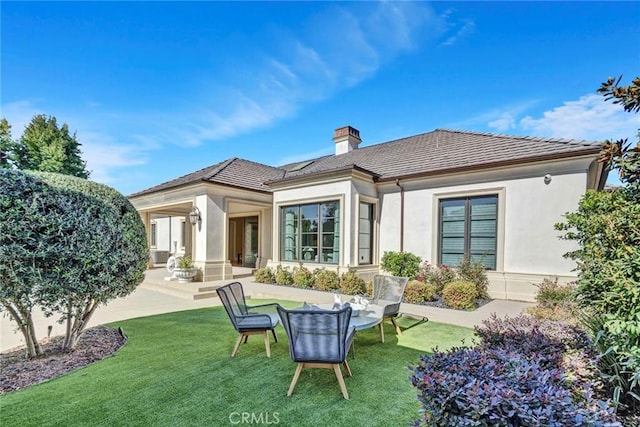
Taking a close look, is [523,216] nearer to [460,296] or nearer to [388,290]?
[460,296]

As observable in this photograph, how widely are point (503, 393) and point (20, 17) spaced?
9.68 meters

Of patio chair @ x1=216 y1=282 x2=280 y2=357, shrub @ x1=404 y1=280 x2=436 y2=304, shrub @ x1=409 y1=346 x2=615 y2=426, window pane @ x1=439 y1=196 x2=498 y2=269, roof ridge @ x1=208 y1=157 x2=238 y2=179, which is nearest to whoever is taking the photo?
shrub @ x1=409 y1=346 x2=615 y2=426

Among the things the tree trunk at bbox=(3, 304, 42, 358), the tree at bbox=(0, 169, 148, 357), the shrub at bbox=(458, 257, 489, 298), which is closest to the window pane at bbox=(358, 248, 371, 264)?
the shrub at bbox=(458, 257, 489, 298)

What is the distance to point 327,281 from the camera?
9.49m

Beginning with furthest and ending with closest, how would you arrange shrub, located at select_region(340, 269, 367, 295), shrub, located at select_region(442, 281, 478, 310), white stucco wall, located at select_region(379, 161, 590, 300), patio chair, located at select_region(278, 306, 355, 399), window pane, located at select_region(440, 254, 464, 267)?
1. window pane, located at select_region(440, 254, 464, 267)
2. shrub, located at select_region(340, 269, 367, 295)
3. white stucco wall, located at select_region(379, 161, 590, 300)
4. shrub, located at select_region(442, 281, 478, 310)
5. patio chair, located at select_region(278, 306, 355, 399)

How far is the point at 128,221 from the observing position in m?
4.71

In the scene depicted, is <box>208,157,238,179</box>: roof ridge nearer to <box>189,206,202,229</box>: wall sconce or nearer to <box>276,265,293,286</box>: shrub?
<box>189,206,202,229</box>: wall sconce

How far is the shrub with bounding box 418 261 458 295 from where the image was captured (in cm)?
834

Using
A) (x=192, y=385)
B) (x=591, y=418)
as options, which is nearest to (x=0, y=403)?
(x=192, y=385)

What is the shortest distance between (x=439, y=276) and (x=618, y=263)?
6.63 m

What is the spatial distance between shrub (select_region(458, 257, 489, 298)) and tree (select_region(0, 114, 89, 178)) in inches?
1161

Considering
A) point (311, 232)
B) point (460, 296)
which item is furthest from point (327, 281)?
point (460, 296)

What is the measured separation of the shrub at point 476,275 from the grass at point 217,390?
142 inches

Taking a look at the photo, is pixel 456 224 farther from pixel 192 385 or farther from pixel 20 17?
pixel 20 17
